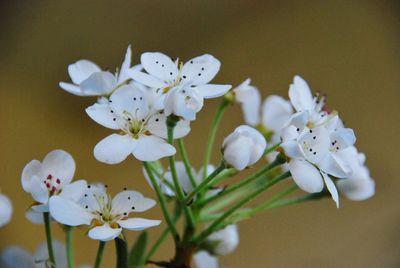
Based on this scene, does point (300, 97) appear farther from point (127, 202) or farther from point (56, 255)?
point (56, 255)

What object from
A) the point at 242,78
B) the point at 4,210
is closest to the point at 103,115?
the point at 4,210

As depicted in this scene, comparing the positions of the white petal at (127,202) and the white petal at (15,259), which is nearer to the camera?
the white petal at (127,202)

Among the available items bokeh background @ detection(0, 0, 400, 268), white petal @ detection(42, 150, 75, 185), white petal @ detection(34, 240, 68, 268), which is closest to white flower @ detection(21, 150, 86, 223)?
white petal @ detection(42, 150, 75, 185)

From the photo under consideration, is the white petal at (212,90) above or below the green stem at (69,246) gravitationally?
above

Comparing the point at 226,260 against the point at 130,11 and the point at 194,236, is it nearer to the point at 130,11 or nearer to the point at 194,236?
the point at 130,11

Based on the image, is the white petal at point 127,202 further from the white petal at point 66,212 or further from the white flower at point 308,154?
the white flower at point 308,154

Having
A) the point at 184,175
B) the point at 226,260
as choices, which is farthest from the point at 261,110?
the point at 226,260

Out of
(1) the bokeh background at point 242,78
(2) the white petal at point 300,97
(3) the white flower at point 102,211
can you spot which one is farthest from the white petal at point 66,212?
(1) the bokeh background at point 242,78
